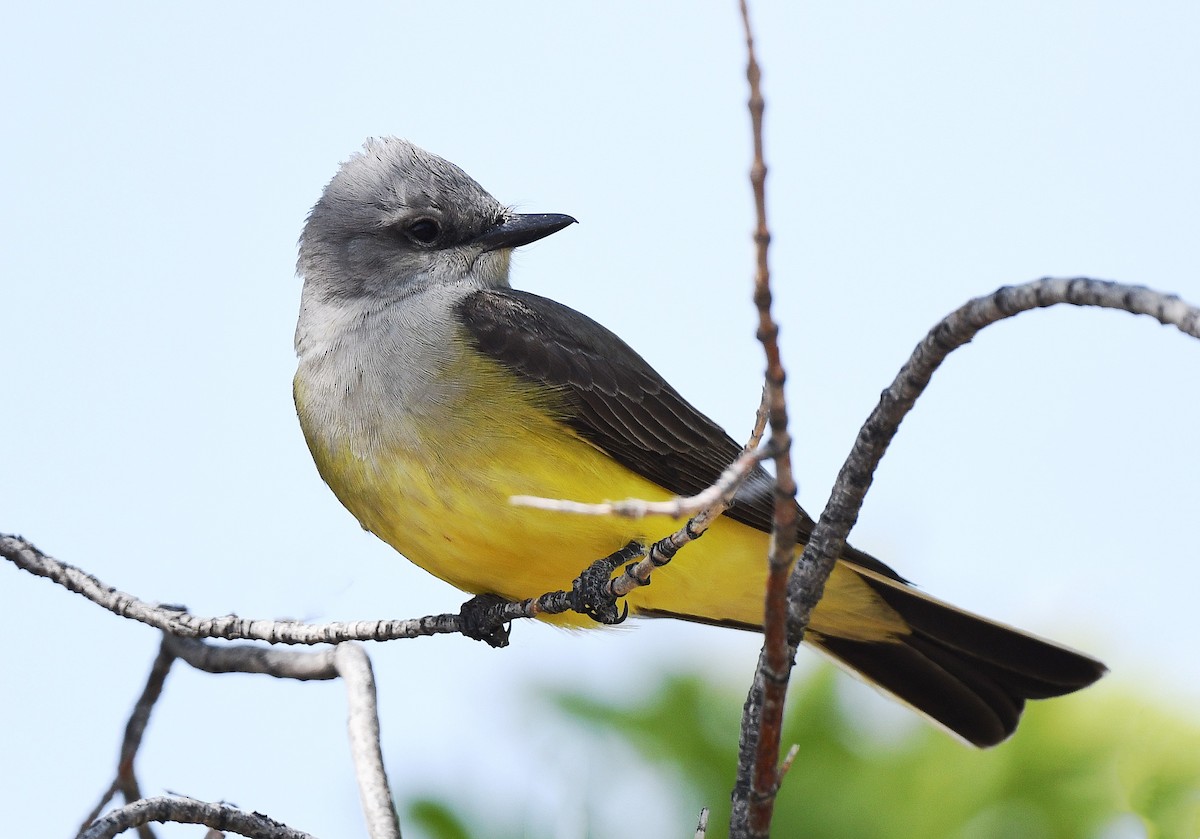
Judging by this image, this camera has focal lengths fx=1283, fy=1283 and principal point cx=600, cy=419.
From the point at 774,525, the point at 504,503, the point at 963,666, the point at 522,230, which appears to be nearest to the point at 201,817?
the point at 504,503

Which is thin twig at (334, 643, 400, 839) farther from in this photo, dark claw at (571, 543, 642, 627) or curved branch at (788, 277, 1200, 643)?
curved branch at (788, 277, 1200, 643)

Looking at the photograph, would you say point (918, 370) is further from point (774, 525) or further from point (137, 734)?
point (137, 734)

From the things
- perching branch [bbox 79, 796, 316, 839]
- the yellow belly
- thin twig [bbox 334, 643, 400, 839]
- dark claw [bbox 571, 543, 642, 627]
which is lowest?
perching branch [bbox 79, 796, 316, 839]

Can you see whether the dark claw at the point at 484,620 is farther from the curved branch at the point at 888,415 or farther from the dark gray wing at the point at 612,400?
the curved branch at the point at 888,415

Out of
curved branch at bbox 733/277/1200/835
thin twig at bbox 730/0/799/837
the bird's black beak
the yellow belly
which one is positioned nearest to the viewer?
thin twig at bbox 730/0/799/837

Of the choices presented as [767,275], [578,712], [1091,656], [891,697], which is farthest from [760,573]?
[767,275]

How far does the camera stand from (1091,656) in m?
4.15

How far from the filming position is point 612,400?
171 inches

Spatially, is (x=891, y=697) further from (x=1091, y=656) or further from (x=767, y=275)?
(x=767, y=275)

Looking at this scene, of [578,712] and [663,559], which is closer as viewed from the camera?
[663,559]

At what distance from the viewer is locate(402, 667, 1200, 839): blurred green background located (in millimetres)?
5410

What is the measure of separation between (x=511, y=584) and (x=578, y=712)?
2161 mm

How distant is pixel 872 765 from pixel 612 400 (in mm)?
2478

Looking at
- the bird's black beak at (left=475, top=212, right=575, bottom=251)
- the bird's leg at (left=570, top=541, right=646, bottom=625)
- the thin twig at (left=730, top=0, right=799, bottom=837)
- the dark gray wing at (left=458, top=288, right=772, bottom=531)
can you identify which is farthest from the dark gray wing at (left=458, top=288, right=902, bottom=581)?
the thin twig at (left=730, top=0, right=799, bottom=837)
